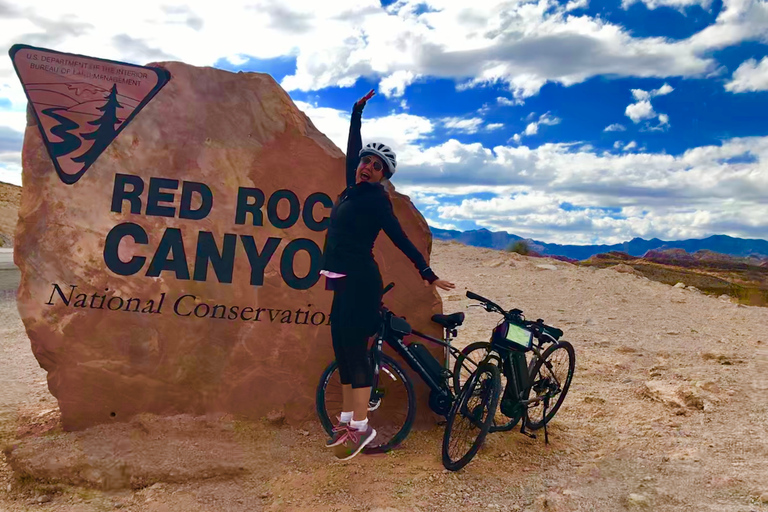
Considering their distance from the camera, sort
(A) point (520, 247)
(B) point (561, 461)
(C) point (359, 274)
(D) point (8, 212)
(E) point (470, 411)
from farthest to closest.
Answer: (D) point (8, 212)
(A) point (520, 247)
(B) point (561, 461)
(E) point (470, 411)
(C) point (359, 274)

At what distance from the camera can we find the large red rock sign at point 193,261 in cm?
460

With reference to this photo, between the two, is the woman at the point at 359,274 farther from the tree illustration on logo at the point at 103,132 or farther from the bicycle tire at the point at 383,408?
the tree illustration on logo at the point at 103,132

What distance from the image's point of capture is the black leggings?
4.00 m

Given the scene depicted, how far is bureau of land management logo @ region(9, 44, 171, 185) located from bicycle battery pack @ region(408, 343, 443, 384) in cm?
313

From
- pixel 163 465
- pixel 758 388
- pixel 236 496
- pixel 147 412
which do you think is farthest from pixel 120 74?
pixel 758 388

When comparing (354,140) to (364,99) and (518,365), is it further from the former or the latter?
(518,365)

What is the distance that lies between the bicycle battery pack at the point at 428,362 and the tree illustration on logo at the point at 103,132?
3116mm

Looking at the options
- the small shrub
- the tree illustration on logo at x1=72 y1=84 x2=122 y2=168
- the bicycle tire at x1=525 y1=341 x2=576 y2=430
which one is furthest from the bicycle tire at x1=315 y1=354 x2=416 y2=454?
the small shrub

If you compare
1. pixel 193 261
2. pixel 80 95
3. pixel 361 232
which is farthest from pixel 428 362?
pixel 80 95

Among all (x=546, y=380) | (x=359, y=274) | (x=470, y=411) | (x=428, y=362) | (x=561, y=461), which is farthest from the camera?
(x=546, y=380)

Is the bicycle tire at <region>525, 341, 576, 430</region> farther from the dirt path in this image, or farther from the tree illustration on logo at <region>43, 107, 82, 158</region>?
the tree illustration on logo at <region>43, 107, 82, 158</region>

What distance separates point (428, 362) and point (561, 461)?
4.18ft

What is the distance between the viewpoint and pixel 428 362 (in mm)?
4398

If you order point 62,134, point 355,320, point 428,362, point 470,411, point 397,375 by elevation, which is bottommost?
point 470,411
